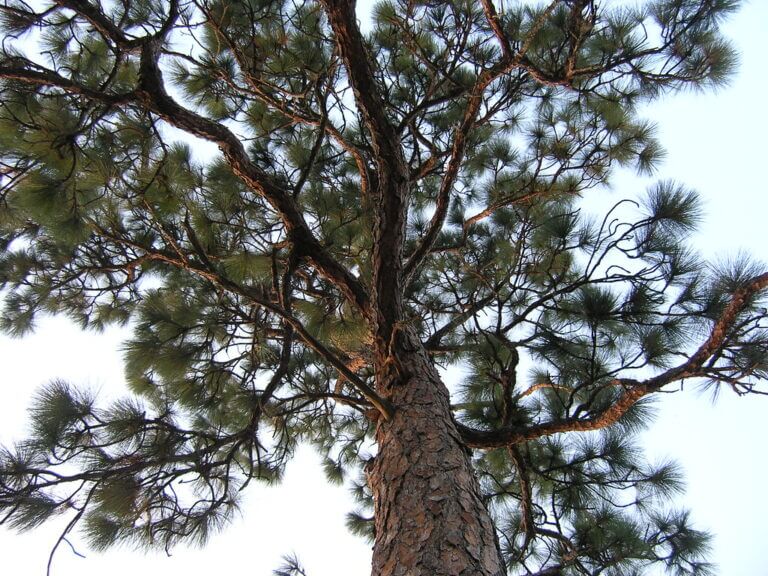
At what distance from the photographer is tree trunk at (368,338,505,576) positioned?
1.23 meters

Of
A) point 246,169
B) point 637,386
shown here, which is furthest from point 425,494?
point 246,169

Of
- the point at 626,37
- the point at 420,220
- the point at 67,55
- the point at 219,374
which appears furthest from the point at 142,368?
the point at 626,37

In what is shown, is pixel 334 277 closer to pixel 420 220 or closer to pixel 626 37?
pixel 420 220

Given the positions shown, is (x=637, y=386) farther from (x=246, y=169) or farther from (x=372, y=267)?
(x=246, y=169)

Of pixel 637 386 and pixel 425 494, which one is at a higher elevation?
pixel 637 386

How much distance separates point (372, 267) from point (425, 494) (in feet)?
3.34

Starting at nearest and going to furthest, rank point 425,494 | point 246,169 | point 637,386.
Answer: point 425,494 < point 637,386 < point 246,169

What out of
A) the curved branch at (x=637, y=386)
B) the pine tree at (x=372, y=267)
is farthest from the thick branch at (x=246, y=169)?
the curved branch at (x=637, y=386)

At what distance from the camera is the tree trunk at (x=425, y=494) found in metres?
1.23

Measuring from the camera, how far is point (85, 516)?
215 centimetres

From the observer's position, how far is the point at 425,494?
142cm

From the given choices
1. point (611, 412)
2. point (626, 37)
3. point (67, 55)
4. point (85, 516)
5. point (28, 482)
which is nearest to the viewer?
point (611, 412)

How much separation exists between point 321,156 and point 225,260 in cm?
122

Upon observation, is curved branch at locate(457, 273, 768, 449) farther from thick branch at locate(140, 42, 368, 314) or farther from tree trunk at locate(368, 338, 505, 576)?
thick branch at locate(140, 42, 368, 314)
